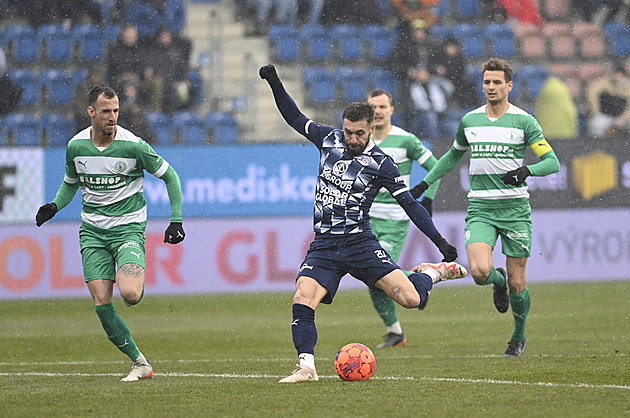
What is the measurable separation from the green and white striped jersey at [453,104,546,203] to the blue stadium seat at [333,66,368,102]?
760 centimetres

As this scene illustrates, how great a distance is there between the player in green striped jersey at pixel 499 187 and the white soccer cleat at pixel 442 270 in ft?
1.94

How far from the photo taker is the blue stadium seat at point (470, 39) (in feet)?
55.3

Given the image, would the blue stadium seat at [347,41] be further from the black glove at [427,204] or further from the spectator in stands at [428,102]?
the black glove at [427,204]

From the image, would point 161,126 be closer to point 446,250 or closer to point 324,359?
point 324,359

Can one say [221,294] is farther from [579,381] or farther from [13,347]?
[579,381]

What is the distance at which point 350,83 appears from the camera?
635 inches

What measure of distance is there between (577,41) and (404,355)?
31.8ft

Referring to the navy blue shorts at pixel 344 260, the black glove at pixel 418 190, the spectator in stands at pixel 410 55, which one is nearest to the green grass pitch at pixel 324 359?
the navy blue shorts at pixel 344 260

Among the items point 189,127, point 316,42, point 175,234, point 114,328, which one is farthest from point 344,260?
point 316,42

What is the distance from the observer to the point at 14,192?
1365 centimetres

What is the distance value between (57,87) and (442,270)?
9.78m

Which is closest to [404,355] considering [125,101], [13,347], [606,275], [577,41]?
[13,347]

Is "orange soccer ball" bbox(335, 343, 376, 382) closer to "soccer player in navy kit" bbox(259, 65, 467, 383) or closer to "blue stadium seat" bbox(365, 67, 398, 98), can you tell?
"soccer player in navy kit" bbox(259, 65, 467, 383)

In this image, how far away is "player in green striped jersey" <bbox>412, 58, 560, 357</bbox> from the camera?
323 inches
